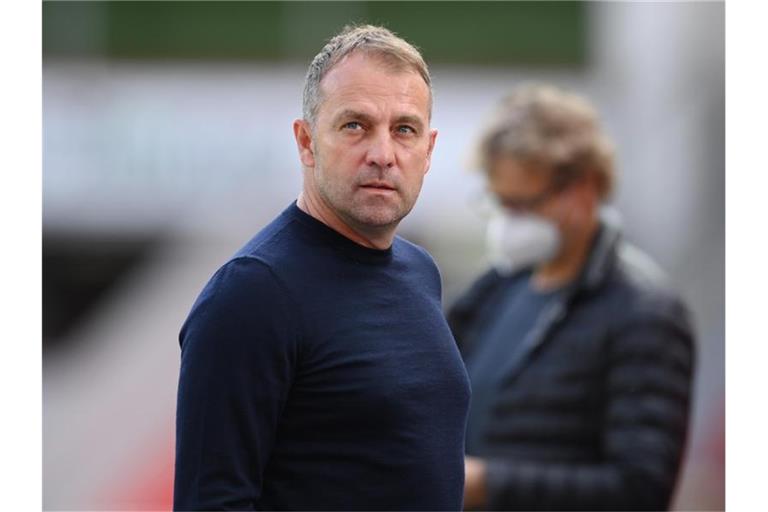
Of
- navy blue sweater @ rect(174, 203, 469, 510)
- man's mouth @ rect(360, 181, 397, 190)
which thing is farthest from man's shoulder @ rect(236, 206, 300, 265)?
man's mouth @ rect(360, 181, 397, 190)

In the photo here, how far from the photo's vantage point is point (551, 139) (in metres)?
2.85

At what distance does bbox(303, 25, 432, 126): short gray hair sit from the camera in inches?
54.7

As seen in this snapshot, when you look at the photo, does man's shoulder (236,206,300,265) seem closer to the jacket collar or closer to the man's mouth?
the man's mouth

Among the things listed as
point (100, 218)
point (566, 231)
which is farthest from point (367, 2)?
point (566, 231)

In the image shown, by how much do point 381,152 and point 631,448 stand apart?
133 centimetres

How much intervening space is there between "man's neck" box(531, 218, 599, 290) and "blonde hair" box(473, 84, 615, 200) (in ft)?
0.41

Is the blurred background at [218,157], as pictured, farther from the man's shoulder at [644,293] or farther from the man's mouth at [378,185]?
the man's mouth at [378,185]

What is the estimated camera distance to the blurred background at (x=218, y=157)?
632 cm

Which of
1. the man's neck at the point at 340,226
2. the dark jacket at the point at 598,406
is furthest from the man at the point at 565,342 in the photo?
the man's neck at the point at 340,226

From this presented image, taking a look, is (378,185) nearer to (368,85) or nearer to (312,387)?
(368,85)
